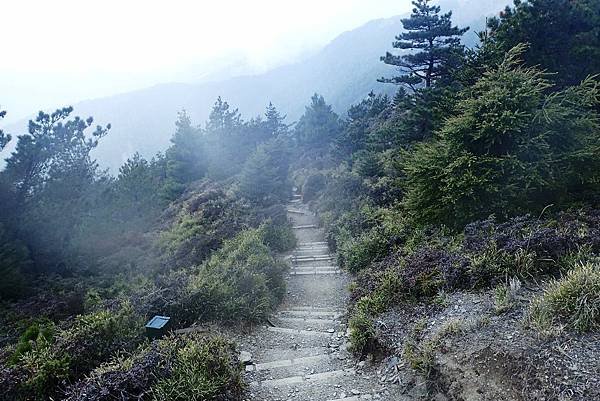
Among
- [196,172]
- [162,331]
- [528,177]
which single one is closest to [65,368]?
[162,331]

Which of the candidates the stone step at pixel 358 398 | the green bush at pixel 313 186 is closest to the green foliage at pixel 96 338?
the stone step at pixel 358 398

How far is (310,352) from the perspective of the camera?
7.51 meters

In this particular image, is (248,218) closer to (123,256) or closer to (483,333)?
(123,256)

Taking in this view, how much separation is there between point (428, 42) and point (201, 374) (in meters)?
18.9

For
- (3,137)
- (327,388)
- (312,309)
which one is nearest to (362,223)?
(312,309)

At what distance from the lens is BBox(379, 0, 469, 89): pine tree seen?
19062mm

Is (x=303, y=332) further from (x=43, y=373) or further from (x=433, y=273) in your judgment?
(x=43, y=373)

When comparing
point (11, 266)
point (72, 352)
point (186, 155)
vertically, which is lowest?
point (11, 266)

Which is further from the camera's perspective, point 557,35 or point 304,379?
point 557,35

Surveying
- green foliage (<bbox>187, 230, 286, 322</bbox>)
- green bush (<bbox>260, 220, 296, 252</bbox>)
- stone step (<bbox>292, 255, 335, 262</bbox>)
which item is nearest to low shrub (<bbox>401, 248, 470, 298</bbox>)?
green foliage (<bbox>187, 230, 286, 322</bbox>)

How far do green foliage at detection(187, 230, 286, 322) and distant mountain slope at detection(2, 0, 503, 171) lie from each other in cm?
7878

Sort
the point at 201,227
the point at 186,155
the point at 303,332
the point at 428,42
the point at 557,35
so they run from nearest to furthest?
the point at 303,332
the point at 557,35
the point at 201,227
the point at 428,42
the point at 186,155

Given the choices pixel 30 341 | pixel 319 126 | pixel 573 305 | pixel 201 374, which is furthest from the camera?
pixel 319 126

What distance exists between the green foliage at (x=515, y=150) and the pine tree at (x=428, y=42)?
9.79 metres
